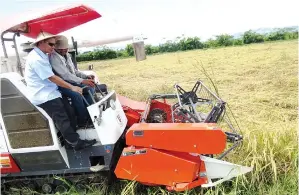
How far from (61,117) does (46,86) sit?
0.38 meters

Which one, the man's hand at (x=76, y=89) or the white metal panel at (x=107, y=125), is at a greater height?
the man's hand at (x=76, y=89)

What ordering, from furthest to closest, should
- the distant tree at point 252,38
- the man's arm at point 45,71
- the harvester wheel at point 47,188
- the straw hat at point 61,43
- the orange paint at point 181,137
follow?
the distant tree at point 252,38
the straw hat at point 61,43
the harvester wheel at point 47,188
the man's arm at point 45,71
the orange paint at point 181,137

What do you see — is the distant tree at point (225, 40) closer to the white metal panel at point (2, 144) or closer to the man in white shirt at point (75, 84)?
the man in white shirt at point (75, 84)

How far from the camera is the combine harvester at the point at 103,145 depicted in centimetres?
365

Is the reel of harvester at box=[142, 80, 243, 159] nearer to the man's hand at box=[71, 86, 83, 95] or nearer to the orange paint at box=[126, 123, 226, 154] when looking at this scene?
the orange paint at box=[126, 123, 226, 154]

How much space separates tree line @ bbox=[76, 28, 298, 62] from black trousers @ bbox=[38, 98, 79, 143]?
40073 millimetres

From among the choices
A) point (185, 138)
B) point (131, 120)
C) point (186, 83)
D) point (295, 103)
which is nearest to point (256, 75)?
point (186, 83)

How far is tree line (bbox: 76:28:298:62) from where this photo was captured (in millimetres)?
44562

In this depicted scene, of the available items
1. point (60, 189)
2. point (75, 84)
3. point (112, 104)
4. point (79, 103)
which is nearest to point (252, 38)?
point (112, 104)

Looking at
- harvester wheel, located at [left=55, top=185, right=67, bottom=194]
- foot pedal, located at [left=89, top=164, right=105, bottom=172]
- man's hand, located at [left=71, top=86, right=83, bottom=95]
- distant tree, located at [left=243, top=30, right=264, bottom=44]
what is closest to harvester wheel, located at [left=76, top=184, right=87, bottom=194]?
harvester wheel, located at [left=55, top=185, right=67, bottom=194]

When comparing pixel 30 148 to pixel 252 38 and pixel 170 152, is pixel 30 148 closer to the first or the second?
pixel 170 152

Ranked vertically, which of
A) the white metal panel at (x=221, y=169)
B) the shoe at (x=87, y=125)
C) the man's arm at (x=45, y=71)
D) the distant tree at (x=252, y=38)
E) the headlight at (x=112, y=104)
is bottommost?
the distant tree at (x=252, y=38)

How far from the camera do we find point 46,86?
12.3 ft

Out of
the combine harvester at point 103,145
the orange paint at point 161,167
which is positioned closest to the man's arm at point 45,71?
the combine harvester at point 103,145
